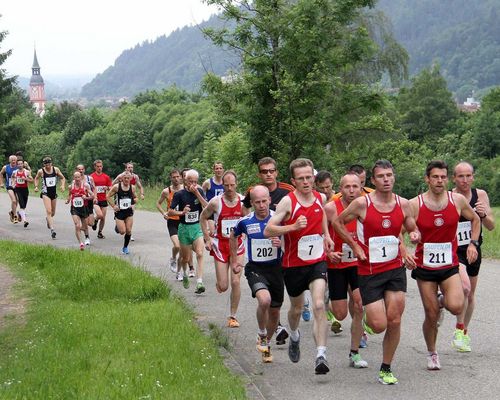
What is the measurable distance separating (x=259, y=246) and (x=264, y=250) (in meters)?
0.06

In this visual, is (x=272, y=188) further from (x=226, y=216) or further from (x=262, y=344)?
(x=262, y=344)

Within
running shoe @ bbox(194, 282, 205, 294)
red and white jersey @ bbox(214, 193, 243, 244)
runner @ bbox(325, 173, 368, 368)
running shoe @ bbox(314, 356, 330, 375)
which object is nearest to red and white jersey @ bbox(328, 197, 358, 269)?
runner @ bbox(325, 173, 368, 368)

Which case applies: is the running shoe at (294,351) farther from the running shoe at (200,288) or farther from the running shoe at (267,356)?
the running shoe at (200,288)

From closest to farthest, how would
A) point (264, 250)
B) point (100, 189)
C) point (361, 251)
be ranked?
point (361, 251) → point (264, 250) → point (100, 189)

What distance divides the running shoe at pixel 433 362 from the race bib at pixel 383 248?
1128 mm

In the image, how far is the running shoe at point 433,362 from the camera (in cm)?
852

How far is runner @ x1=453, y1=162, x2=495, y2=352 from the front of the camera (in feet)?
30.4

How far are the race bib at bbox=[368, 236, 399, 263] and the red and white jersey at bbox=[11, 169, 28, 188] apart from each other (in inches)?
696

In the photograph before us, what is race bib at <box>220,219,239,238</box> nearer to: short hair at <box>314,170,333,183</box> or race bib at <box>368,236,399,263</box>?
short hair at <box>314,170,333,183</box>

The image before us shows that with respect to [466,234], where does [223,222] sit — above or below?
below

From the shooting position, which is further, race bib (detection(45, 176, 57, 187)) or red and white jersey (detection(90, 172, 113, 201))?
race bib (detection(45, 176, 57, 187))

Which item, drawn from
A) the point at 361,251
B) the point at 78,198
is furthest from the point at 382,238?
the point at 78,198

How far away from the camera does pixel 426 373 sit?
845 cm

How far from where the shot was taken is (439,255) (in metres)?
8.41
